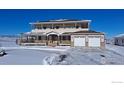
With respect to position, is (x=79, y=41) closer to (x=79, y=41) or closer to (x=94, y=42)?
(x=79, y=41)

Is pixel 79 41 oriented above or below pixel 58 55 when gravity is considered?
above

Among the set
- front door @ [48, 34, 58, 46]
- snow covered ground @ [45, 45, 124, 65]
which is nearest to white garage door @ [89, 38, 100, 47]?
snow covered ground @ [45, 45, 124, 65]

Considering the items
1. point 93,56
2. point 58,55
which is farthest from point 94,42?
point 58,55

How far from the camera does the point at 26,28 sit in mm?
6156

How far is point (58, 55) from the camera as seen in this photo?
621cm

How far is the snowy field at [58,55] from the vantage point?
6109 mm

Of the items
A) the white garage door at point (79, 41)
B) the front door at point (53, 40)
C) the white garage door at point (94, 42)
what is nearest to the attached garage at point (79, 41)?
the white garage door at point (79, 41)

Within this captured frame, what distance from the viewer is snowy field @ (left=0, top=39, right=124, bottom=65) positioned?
611 centimetres

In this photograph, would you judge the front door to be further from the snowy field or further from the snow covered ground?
the snow covered ground
